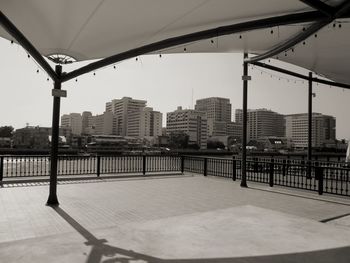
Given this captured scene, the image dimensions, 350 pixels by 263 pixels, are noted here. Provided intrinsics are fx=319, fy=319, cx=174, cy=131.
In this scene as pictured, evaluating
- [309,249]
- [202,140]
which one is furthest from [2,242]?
[202,140]

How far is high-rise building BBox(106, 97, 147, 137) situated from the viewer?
596 feet

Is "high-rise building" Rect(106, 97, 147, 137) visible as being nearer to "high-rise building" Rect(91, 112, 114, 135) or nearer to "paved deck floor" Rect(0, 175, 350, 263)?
"high-rise building" Rect(91, 112, 114, 135)

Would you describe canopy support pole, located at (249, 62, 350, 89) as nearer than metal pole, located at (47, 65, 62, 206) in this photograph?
No

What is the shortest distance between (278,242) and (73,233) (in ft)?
13.7

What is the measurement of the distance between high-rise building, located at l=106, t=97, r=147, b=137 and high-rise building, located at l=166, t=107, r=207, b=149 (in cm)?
2561

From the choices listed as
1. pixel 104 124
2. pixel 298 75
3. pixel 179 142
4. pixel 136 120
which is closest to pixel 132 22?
pixel 298 75

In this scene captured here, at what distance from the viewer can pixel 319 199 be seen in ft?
37.5

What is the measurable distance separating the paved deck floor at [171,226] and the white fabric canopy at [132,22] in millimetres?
4797

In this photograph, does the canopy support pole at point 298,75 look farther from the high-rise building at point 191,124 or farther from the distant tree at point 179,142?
the high-rise building at point 191,124

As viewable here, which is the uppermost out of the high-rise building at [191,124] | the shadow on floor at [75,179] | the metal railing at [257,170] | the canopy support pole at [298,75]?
the high-rise building at [191,124]

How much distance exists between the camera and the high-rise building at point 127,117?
596ft

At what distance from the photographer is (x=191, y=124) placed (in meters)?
153

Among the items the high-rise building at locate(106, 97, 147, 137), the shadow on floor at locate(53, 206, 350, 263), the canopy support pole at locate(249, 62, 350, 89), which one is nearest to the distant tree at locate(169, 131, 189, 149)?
the high-rise building at locate(106, 97, 147, 137)

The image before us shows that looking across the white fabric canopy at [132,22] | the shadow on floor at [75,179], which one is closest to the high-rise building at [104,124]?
the shadow on floor at [75,179]
